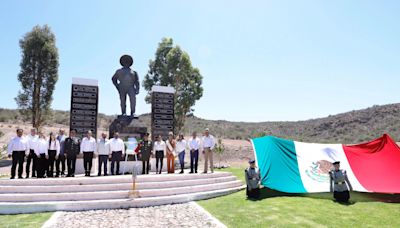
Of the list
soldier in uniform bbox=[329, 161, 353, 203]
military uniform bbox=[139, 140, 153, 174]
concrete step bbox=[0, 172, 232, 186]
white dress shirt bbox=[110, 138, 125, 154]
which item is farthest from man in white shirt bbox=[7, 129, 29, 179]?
soldier in uniform bbox=[329, 161, 353, 203]

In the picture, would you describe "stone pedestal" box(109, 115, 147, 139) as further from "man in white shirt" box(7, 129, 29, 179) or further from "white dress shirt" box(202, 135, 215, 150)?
"man in white shirt" box(7, 129, 29, 179)

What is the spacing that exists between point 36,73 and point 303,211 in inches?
791

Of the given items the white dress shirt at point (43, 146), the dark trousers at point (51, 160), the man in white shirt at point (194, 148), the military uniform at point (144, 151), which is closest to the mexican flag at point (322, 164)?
the man in white shirt at point (194, 148)

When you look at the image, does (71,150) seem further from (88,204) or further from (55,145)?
(88,204)

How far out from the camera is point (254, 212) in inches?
287

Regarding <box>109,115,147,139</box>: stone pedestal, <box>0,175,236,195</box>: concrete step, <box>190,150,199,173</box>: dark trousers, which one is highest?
<box>109,115,147,139</box>: stone pedestal

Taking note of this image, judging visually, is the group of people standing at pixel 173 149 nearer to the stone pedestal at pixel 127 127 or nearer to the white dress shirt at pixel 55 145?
the stone pedestal at pixel 127 127

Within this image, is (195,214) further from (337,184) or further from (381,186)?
(381,186)

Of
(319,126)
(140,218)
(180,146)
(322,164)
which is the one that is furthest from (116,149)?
(319,126)

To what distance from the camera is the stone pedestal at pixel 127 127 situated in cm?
1331

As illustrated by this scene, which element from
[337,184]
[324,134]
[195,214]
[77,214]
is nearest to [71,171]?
[77,214]

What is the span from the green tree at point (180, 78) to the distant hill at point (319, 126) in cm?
1402

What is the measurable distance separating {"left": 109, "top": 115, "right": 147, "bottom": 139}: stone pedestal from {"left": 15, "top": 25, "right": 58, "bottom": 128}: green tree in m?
11.0

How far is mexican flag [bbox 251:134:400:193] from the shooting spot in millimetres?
9039
